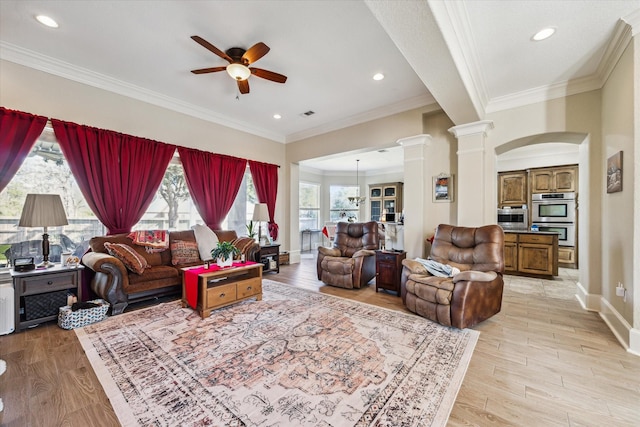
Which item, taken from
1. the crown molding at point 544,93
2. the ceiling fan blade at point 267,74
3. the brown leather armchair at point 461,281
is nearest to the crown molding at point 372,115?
the crown molding at point 544,93

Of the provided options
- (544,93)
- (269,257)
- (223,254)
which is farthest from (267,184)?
(544,93)

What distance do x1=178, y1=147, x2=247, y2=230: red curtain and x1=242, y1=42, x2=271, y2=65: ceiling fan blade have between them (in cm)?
238

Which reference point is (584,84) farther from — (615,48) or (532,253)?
(532,253)

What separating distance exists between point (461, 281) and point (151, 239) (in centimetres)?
414

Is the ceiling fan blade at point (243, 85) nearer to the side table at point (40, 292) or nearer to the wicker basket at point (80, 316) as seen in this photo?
the side table at point (40, 292)

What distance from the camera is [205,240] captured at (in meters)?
4.24

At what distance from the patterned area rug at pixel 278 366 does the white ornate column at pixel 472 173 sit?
6.08ft

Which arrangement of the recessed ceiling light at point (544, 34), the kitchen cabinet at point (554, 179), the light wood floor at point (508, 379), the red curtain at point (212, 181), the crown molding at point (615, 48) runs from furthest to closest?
the kitchen cabinet at point (554, 179), the red curtain at point (212, 181), the recessed ceiling light at point (544, 34), the crown molding at point (615, 48), the light wood floor at point (508, 379)

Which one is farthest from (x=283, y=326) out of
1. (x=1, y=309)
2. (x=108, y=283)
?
(x=1, y=309)

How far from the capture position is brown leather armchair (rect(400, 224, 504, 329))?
266cm

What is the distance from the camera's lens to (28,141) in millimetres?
3057

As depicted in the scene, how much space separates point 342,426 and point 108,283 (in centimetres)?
302

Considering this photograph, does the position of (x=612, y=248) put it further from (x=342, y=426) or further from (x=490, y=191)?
(x=342, y=426)

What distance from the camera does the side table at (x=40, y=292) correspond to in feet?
8.64
